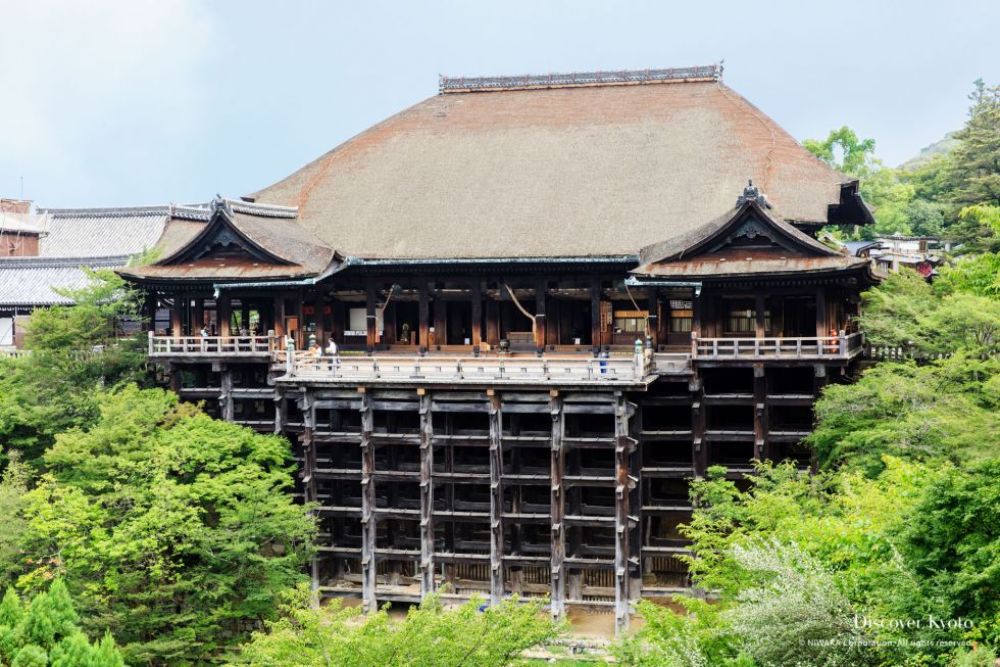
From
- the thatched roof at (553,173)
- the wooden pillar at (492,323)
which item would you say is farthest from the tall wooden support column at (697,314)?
the wooden pillar at (492,323)

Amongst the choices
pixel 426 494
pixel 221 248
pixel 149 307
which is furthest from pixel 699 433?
pixel 149 307

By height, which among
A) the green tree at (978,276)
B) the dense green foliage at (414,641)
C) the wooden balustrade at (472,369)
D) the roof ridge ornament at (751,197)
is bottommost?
the dense green foliage at (414,641)

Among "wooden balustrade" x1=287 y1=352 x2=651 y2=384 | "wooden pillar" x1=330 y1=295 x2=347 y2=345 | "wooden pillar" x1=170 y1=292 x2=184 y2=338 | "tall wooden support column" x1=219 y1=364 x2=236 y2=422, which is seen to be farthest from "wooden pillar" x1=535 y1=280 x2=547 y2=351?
"wooden pillar" x1=170 y1=292 x2=184 y2=338

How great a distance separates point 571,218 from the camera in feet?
124

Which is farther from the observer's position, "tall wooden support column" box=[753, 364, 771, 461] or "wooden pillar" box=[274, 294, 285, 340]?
"wooden pillar" box=[274, 294, 285, 340]

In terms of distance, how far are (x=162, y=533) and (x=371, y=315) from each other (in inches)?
497

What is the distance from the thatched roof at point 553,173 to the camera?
37.3 meters

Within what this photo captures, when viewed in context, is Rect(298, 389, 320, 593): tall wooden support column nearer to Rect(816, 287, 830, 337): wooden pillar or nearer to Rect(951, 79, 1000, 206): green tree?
Rect(816, 287, 830, 337): wooden pillar

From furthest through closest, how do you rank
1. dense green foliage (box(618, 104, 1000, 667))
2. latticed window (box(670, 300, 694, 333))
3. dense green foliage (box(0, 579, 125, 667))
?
1. latticed window (box(670, 300, 694, 333))
2. dense green foliage (box(0, 579, 125, 667))
3. dense green foliage (box(618, 104, 1000, 667))

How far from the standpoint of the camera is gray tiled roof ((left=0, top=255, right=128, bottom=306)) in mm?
46250

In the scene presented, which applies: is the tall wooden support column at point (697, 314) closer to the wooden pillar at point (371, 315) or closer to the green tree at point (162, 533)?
the wooden pillar at point (371, 315)

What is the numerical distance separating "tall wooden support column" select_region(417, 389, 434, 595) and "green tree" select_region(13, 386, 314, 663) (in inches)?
158

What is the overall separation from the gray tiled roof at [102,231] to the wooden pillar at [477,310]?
19.9 metres

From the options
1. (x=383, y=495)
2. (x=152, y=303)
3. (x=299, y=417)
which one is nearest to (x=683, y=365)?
(x=383, y=495)
